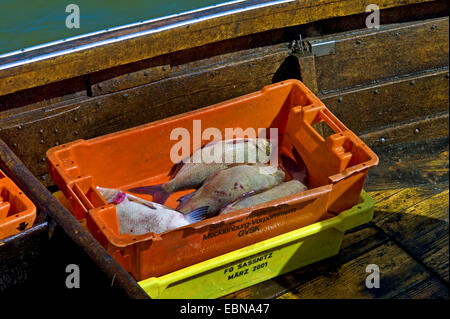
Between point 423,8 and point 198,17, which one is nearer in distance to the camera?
point 198,17

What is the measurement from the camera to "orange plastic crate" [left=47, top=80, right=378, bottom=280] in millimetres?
3295

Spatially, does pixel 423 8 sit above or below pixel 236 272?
above

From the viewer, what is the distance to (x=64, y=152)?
12.1 ft

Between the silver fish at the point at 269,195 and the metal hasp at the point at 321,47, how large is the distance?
0.95m

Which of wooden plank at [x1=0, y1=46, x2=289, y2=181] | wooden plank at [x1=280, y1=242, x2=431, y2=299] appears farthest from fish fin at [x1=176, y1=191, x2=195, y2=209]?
wooden plank at [x1=280, y1=242, x2=431, y2=299]

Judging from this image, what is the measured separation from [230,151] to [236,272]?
2.82 feet

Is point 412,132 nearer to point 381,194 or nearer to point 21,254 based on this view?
point 381,194

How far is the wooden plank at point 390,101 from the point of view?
455cm

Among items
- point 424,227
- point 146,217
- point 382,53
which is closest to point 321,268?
point 424,227

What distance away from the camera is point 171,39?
12.8 feet

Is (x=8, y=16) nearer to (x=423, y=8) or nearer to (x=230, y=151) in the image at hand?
(x=230, y=151)

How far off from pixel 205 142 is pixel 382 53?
1419 mm

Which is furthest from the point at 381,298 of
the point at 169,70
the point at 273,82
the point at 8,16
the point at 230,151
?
the point at 8,16

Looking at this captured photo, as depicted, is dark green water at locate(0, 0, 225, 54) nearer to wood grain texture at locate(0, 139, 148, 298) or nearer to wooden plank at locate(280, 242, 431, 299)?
wood grain texture at locate(0, 139, 148, 298)
